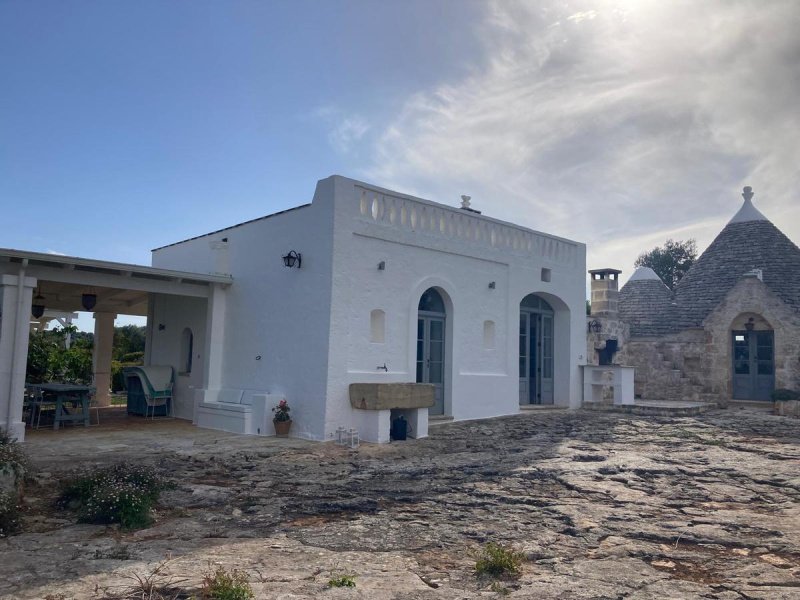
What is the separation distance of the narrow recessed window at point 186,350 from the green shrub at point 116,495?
25.1 ft

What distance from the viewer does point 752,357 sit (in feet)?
58.1

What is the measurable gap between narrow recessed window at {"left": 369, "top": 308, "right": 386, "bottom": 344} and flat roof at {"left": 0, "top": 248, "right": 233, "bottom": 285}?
10.1 feet

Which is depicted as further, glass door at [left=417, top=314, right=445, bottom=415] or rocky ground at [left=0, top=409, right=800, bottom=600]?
glass door at [left=417, top=314, right=445, bottom=415]

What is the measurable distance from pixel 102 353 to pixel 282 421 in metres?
8.12

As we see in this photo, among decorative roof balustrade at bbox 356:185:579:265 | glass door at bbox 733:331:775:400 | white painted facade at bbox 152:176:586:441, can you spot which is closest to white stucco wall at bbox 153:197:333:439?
white painted facade at bbox 152:176:586:441

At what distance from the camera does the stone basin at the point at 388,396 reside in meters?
9.98

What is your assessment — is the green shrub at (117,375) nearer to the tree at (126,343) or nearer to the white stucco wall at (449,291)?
the tree at (126,343)

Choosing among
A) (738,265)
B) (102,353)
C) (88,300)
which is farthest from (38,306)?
(738,265)

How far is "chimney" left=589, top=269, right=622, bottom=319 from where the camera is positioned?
1817 centimetres

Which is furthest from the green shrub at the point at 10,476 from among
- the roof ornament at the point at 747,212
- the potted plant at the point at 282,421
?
the roof ornament at the point at 747,212

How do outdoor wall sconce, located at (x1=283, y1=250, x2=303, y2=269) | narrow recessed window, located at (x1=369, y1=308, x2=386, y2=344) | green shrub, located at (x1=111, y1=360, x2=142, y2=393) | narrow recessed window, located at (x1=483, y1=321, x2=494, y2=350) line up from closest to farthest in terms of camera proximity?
outdoor wall sconce, located at (x1=283, y1=250, x2=303, y2=269), narrow recessed window, located at (x1=369, y1=308, x2=386, y2=344), narrow recessed window, located at (x1=483, y1=321, x2=494, y2=350), green shrub, located at (x1=111, y1=360, x2=142, y2=393)

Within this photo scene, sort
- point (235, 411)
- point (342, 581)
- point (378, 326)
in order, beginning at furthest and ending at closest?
point (378, 326) < point (235, 411) < point (342, 581)

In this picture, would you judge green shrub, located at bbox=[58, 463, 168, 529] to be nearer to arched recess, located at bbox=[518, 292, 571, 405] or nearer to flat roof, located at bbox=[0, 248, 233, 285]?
flat roof, located at bbox=[0, 248, 233, 285]

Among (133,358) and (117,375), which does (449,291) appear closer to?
(117,375)
